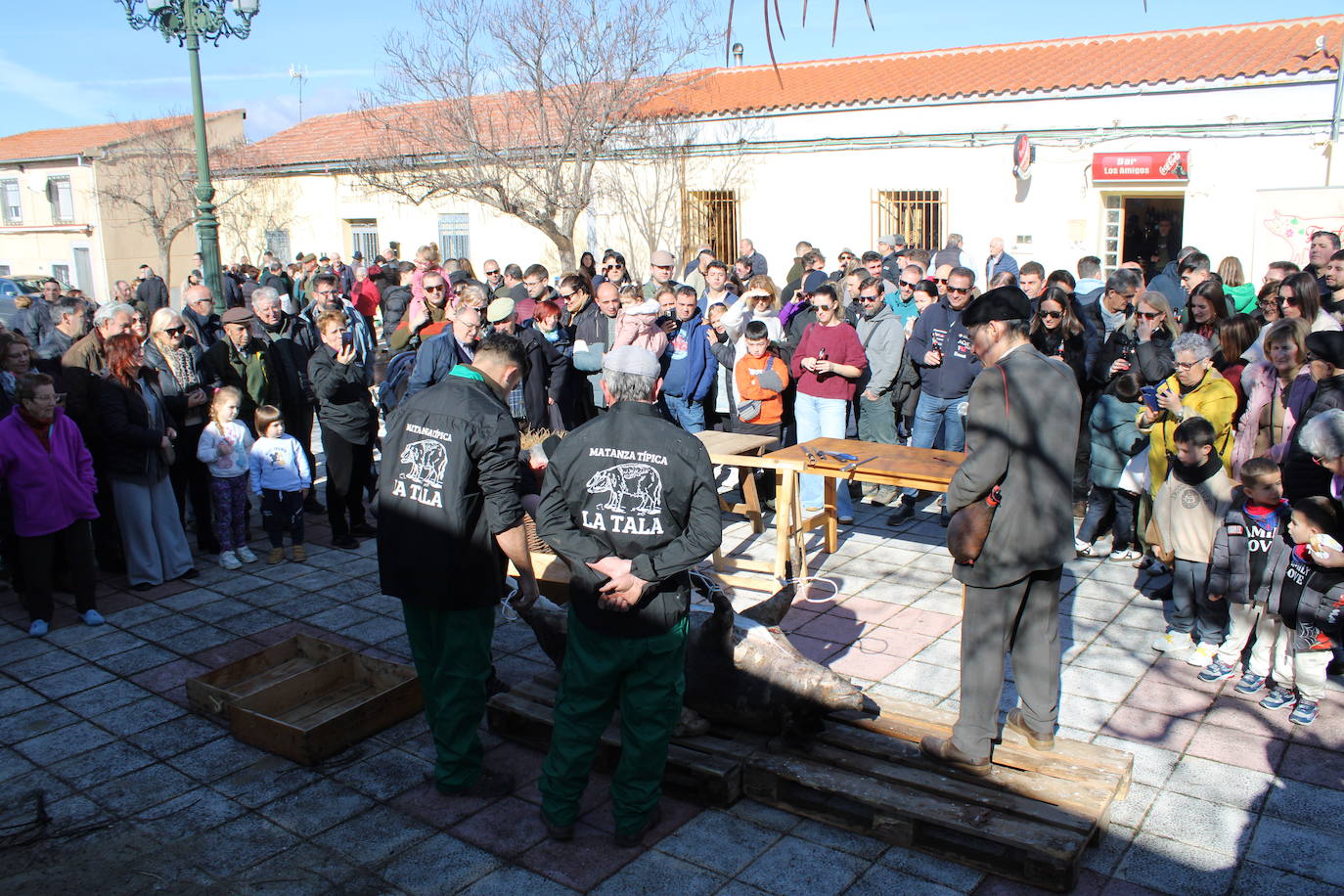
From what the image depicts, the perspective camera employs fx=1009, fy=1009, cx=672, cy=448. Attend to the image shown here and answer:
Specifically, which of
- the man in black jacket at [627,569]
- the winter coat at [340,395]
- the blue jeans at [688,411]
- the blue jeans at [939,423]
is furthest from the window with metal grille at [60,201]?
the man in black jacket at [627,569]

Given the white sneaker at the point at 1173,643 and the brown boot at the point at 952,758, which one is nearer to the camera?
the brown boot at the point at 952,758

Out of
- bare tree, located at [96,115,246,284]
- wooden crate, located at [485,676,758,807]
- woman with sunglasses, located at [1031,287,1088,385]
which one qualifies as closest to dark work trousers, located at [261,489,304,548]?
wooden crate, located at [485,676,758,807]

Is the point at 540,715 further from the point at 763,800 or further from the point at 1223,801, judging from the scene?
the point at 1223,801

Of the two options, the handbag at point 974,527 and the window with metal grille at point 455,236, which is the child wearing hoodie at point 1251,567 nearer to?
the handbag at point 974,527

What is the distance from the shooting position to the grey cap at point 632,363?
12.1 feet

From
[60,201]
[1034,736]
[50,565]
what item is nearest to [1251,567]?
[1034,736]

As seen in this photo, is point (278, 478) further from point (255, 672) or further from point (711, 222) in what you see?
point (711, 222)

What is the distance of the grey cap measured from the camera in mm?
3682

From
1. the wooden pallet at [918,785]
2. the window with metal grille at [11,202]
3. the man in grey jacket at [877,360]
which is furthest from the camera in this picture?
the window with metal grille at [11,202]

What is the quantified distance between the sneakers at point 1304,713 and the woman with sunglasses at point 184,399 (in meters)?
6.95

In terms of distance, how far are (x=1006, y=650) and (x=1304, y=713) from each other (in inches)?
69.3

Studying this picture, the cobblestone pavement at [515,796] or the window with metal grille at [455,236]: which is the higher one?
the window with metal grille at [455,236]

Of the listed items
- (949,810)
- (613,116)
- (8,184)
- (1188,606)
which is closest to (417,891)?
(949,810)

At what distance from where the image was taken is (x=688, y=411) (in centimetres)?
856
